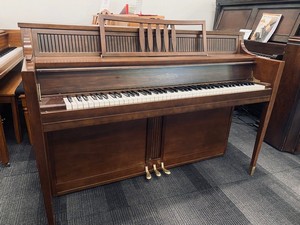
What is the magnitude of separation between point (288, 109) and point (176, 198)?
1.43 metres

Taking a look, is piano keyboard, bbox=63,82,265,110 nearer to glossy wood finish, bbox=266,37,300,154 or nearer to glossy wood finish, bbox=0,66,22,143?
glossy wood finish, bbox=266,37,300,154

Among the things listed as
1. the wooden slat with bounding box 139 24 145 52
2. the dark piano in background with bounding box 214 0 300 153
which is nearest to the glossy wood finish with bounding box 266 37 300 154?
the dark piano in background with bounding box 214 0 300 153

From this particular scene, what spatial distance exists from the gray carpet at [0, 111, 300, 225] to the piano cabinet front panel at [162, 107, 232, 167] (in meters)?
0.11

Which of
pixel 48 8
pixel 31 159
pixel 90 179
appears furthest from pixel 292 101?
pixel 48 8

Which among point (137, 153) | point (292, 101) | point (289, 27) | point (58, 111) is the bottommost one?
point (137, 153)

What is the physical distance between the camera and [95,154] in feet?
5.23

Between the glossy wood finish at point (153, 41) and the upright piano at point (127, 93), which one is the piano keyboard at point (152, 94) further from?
the glossy wood finish at point (153, 41)

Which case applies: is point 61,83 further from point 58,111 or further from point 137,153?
point 137,153

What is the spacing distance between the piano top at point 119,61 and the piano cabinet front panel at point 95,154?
44 cm

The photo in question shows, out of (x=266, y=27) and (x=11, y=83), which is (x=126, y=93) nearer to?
(x=11, y=83)

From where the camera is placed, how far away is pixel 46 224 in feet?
4.52

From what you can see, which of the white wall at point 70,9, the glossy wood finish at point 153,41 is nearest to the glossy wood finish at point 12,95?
the white wall at point 70,9

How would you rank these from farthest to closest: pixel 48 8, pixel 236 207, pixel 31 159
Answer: pixel 48 8 → pixel 31 159 → pixel 236 207

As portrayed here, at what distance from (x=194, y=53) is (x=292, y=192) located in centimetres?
133
